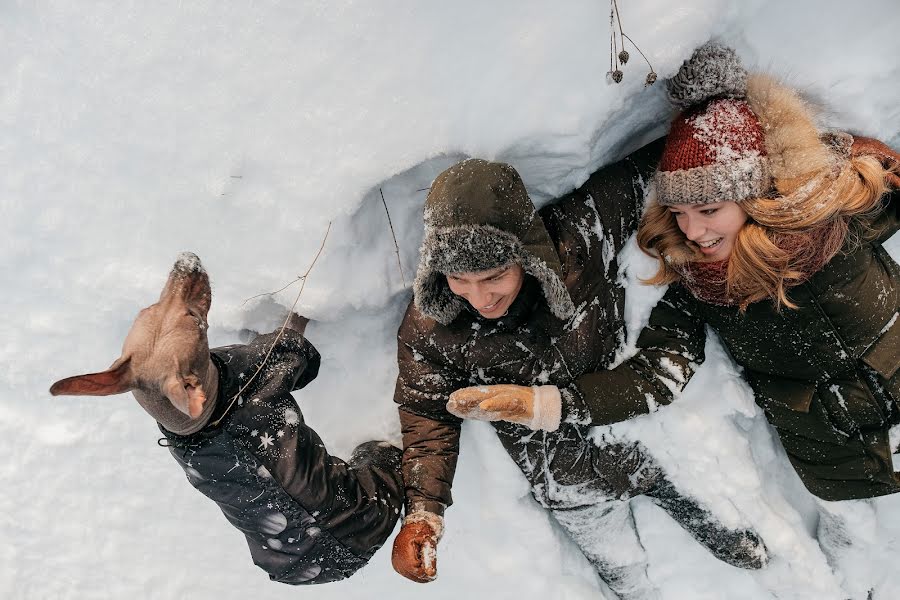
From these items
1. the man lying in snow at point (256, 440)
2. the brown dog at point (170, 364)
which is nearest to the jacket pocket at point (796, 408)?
the man lying in snow at point (256, 440)

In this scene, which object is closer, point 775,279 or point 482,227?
point 482,227

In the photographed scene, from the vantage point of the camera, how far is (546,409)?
2168mm

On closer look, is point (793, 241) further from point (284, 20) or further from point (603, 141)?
point (284, 20)

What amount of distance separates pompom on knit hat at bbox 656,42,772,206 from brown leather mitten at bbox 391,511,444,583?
1.33 metres

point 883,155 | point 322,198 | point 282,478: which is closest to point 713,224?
point 883,155

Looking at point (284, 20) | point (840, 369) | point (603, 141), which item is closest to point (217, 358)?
point (284, 20)

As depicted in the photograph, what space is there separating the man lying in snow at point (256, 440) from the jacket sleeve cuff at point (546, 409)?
578mm

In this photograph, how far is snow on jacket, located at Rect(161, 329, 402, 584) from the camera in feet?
6.47

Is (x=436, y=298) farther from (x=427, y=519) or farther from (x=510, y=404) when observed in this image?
(x=427, y=519)

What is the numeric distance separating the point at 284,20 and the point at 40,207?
111cm

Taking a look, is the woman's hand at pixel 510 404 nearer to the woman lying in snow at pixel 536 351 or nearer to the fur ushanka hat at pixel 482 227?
the woman lying in snow at pixel 536 351

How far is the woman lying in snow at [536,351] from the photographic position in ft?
6.24

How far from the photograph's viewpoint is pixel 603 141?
86.7 inches

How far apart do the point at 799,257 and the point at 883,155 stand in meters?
0.43
